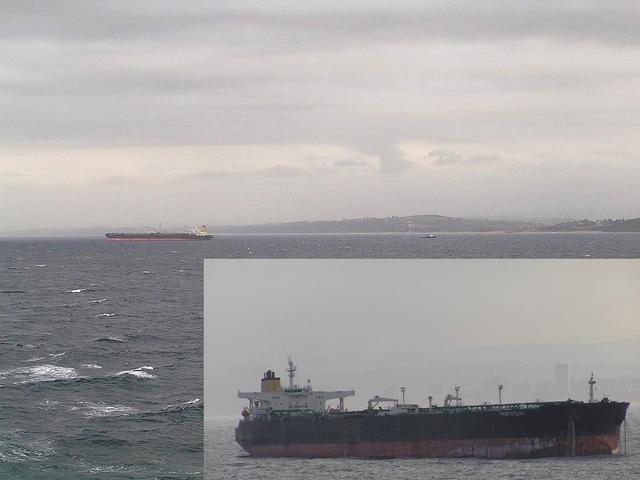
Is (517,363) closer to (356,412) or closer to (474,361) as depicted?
(474,361)

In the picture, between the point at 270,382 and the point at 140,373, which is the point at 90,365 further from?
the point at 270,382

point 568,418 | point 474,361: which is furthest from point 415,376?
point 568,418

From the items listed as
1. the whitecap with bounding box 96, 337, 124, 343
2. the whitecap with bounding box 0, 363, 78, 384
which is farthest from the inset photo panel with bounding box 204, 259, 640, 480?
the whitecap with bounding box 96, 337, 124, 343

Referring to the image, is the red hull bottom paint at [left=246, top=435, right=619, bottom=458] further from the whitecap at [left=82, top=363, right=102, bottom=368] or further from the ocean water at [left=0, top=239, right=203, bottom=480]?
the whitecap at [left=82, top=363, right=102, bottom=368]

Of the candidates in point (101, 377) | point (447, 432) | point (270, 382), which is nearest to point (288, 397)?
point (270, 382)

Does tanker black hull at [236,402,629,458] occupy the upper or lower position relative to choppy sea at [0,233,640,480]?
upper

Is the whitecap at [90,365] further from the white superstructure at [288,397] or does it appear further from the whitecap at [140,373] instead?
the white superstructure at [288,397]

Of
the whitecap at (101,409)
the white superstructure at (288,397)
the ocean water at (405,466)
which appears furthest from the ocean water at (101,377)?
the ocean water at (405,466)
